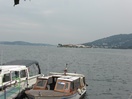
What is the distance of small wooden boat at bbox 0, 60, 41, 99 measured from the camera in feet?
67.4

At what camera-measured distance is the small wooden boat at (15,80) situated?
20538mm

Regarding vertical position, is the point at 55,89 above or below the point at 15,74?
below

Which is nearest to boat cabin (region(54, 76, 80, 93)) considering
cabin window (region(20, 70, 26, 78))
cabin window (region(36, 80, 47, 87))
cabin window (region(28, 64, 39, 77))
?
cabin window (region(36, 80, 47, 87))

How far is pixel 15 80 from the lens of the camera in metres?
23.1

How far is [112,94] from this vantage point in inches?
1271

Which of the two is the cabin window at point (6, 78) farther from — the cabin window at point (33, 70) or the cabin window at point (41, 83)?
the cabin window at point (33, 70)

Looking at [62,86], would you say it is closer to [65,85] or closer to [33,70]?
[65,85]

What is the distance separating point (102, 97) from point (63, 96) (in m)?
10.8

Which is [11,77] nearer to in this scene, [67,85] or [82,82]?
[67,85]

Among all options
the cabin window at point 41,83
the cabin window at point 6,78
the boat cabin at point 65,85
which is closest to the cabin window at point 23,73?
the cabin window at point 6,78

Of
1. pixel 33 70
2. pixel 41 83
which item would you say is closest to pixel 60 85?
pixel 41 83

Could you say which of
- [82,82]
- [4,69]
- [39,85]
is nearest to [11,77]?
[4,69]

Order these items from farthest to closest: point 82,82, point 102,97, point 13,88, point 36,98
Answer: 1. point 102,97
2. point 82,82
3. point 13,88
4. point 36,98

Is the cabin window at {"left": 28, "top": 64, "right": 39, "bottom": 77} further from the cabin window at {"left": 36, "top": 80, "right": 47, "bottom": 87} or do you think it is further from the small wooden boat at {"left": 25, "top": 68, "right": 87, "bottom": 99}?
the cabin window at {"left": 36, "top": 80, "right": 47, "bottom": 87}
